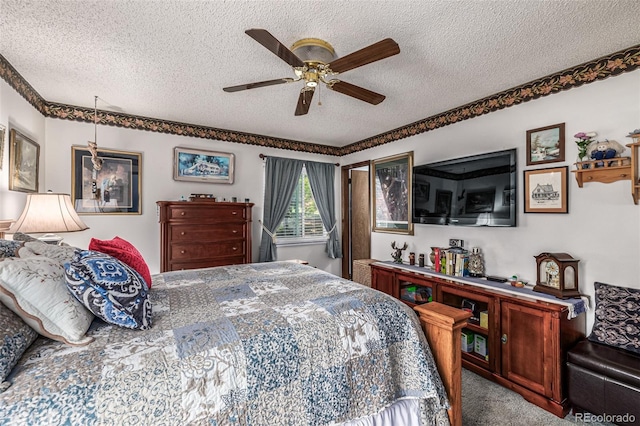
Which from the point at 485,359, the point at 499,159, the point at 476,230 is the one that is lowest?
the point at 485,359

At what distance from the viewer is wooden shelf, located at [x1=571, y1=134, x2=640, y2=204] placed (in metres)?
1.99

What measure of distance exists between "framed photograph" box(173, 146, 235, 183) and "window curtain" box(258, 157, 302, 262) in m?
0.62

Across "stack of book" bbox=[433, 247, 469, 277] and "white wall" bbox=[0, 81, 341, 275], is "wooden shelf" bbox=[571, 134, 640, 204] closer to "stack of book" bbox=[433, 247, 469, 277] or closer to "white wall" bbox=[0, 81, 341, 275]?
"stack of book" bbox=[433, 247, 469, 277]

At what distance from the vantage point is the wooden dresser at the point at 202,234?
333cm

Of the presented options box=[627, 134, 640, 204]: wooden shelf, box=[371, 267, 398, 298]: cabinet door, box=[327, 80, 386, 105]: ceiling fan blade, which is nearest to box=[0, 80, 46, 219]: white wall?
box=[327, 80, 386, 105]: ceiling fan blade

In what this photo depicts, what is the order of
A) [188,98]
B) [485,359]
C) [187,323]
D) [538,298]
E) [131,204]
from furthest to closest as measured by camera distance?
1. [131,204]
2. [188,98]
3. [485,359]
4. [538,298]
5. [187,323]

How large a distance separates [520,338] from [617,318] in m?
0.62

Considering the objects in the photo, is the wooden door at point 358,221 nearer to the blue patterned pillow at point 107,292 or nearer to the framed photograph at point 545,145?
the framed photograph at point 545,145

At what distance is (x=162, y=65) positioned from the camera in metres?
2.29

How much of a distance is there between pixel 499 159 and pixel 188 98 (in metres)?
3.19

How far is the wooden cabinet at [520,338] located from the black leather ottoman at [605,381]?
8cm

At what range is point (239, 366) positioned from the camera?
114 centimetres

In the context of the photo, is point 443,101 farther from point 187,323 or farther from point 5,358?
point 5,358

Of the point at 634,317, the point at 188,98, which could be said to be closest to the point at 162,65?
the point at 188,98
